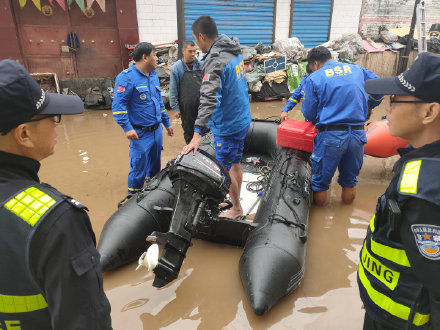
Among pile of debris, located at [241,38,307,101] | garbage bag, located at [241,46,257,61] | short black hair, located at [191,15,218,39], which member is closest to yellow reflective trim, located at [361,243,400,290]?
short black hair, located at [191,15,218,39]

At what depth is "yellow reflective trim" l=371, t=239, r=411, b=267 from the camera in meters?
1.19

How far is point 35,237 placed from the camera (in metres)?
0.89

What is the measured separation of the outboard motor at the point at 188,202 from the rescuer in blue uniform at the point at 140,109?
1.37m

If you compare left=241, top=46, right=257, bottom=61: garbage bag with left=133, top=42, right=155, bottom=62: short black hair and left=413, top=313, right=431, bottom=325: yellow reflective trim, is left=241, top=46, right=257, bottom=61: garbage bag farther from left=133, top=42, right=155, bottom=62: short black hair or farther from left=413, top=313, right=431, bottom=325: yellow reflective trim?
left=413, top=313, right=431, bottom=325: yellow reflective trim

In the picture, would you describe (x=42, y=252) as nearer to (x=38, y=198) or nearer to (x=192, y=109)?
(x=38, y=198)

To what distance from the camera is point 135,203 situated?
300 centimetres

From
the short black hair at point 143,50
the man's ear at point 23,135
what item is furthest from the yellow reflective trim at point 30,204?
the short black hair at point 143,50

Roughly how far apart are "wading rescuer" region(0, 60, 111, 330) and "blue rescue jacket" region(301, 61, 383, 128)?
2.86 m

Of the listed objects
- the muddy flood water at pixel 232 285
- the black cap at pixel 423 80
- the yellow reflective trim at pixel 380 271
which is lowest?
the muddy flood water at pixel 232 285

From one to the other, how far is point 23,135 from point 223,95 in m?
2.25

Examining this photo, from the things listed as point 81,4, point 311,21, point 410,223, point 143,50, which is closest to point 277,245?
point 410,223

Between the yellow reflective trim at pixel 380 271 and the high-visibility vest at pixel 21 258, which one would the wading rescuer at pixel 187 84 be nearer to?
the yellow reflective trim at pixel 380 271

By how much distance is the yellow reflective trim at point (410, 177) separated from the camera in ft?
3.39

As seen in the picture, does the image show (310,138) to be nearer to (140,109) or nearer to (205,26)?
(205,26)
